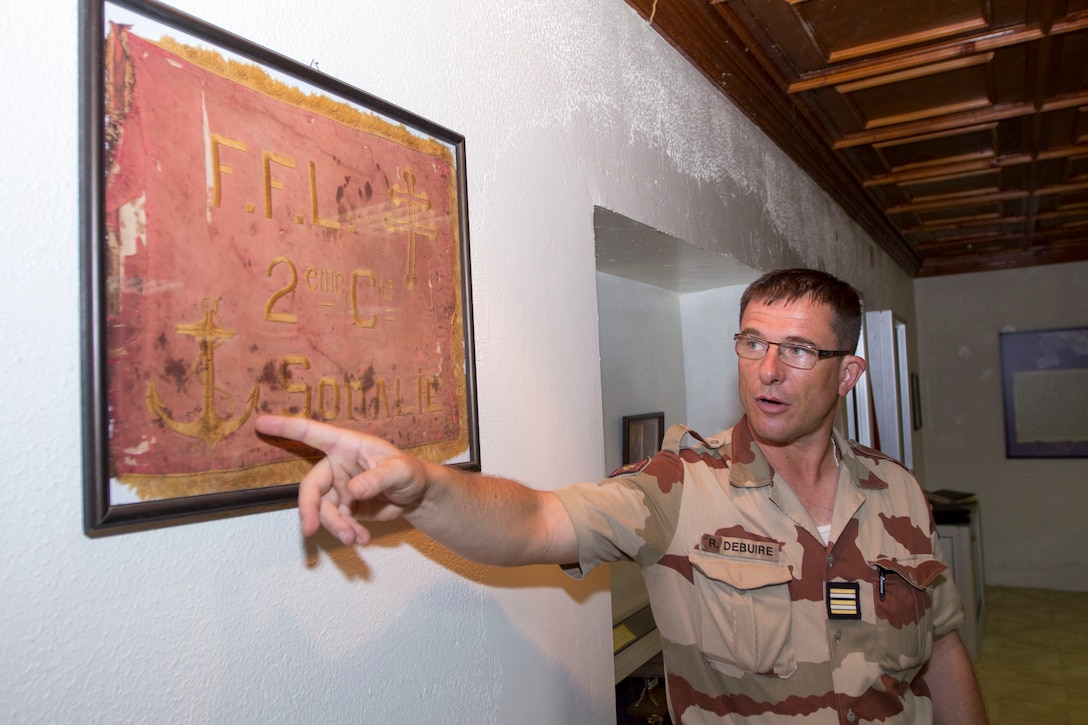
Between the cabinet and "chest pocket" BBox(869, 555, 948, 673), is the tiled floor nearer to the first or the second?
the cabinet

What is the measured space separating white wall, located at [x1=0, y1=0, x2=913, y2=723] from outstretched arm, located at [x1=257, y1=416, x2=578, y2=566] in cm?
12

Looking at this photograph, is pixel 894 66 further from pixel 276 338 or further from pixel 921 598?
pixel 276 338

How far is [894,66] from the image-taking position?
2.63 metres

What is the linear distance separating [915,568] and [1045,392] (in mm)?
5732

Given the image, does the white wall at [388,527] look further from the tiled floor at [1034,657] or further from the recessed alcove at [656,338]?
the tiled floor at [1034,657]

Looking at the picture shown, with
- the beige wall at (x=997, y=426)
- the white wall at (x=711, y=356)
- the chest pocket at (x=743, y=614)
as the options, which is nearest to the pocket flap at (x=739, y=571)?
the chest pocket at (x=743, y=614)

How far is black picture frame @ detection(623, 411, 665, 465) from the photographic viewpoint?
2561mm

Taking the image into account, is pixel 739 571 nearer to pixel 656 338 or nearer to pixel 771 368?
pixel 771 368

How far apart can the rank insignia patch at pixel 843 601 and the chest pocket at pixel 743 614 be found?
8cm

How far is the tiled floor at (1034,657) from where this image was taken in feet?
12.4

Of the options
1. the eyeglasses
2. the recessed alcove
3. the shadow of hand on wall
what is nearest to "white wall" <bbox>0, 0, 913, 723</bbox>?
the shadow of hand on wall

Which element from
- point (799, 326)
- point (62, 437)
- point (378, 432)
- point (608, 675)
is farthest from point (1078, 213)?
point (62, 437)

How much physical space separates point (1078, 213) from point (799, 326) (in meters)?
4.72

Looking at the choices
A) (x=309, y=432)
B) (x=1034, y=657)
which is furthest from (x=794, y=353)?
(x=1034, y=657)
